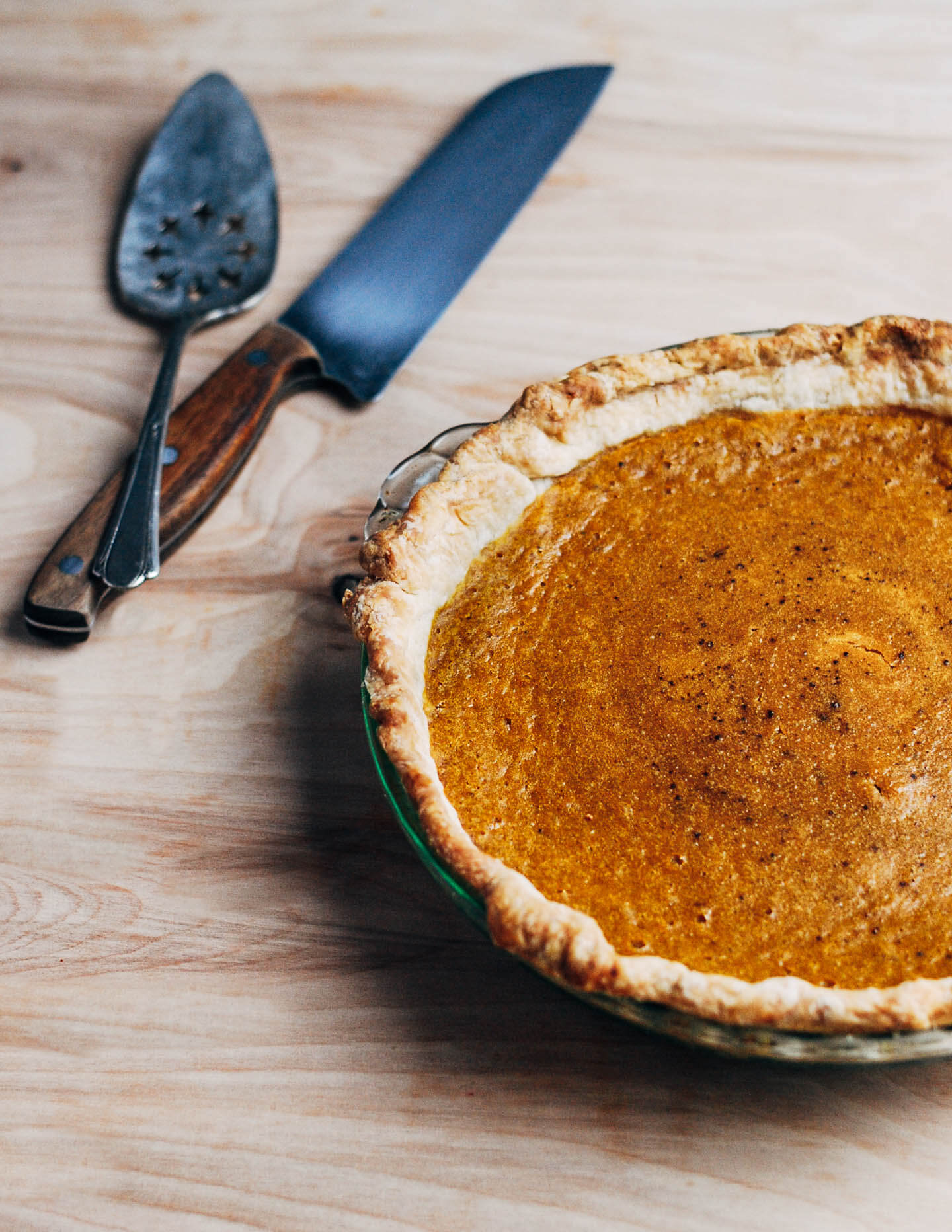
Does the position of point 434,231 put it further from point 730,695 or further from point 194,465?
point 730,695

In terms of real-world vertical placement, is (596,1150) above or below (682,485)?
below

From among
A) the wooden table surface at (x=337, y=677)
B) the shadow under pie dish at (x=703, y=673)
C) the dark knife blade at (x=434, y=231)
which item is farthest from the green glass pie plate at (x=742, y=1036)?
the dark knife blade at (x=434, y=231)

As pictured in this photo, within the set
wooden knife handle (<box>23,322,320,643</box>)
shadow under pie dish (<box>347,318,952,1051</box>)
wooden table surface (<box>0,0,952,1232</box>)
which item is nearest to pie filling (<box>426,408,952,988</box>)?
shadow under pie dish (<box>347,318,952,1051</box>)

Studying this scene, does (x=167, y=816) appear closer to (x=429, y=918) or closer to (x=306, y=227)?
(x=429, y=918)

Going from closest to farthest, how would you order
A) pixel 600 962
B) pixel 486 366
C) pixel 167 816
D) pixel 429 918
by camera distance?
pixel 600 962 < pixel 429 918 < pixel 167 816 < pixel 486 366

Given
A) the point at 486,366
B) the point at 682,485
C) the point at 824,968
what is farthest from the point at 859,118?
the point at 824,968

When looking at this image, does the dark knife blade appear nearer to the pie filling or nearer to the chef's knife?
the chef's knife

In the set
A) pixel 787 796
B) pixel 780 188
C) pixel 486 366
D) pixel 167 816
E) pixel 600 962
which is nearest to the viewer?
pixel 600 962
